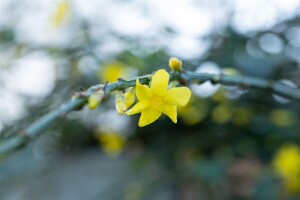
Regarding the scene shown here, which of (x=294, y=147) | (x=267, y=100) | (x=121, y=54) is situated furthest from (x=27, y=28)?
(x=294, y=147)

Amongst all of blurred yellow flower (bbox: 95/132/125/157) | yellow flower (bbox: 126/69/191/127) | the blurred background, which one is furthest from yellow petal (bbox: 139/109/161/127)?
blurred yellow flower (bbox: 95/132/125/157)

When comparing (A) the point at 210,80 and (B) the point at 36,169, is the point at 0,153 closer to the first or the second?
(A) the point at 210,80

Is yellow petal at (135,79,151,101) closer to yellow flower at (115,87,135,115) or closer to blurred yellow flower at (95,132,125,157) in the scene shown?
yellow flower at (115,87,135,115)

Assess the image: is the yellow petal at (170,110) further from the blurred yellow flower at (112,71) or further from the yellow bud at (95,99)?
the blurred yellow flower at (112,71)

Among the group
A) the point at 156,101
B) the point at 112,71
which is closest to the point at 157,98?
the point at 156,101

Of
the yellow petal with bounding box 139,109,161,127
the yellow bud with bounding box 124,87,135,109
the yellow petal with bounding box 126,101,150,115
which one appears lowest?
the yellow petal with bounding box 139,109,161,127

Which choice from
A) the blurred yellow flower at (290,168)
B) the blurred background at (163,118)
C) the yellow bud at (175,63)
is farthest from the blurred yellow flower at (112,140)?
the yellow bud at (175,63)

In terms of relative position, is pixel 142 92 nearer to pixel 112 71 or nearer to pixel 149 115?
pixel 149 115
